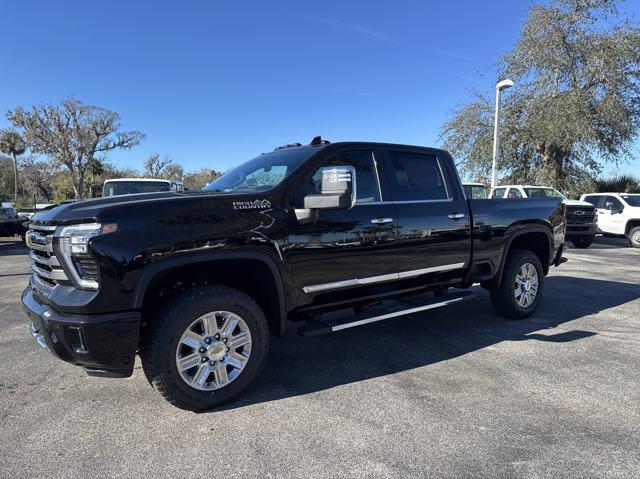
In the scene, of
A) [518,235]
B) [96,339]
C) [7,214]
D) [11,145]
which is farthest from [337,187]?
[11,145]

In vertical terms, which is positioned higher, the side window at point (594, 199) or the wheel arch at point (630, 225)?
the side window at point (594, 199)

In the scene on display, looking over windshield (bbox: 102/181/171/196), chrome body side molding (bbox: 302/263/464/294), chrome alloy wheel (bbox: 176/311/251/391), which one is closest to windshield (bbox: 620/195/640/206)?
chrome body side molding (bbox: 302/263/464/294)

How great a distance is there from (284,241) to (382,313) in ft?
3.94

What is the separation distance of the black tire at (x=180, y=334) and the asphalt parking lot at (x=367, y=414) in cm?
14

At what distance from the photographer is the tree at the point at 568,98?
20.1 m

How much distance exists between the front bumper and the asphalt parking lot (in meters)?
0.48

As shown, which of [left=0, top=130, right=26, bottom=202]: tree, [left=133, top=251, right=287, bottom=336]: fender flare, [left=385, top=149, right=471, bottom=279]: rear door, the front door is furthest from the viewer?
[left=0, top=130, right=26, bottom=202]: tree

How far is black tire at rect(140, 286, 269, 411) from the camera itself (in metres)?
3.06

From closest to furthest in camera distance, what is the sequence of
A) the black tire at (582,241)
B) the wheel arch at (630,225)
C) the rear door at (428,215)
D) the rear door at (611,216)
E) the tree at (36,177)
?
the rear door at (428,215) → the black tire at (582,241) → the wheel arch at (630,225) → the rear door at (611,216) → the tree at (36,177)

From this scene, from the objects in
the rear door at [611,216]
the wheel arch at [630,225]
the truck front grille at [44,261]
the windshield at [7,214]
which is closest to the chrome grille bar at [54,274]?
the truck front grille at [44,261]

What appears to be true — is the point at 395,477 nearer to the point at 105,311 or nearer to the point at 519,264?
the point at 105,311

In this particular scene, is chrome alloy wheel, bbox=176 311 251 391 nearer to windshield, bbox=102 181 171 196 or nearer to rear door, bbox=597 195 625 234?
windshield, bbox=102 181 171 196

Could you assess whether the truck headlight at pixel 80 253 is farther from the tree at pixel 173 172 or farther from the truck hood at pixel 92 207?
the tree at pixel 173 172

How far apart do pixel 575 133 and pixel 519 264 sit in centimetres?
1756
